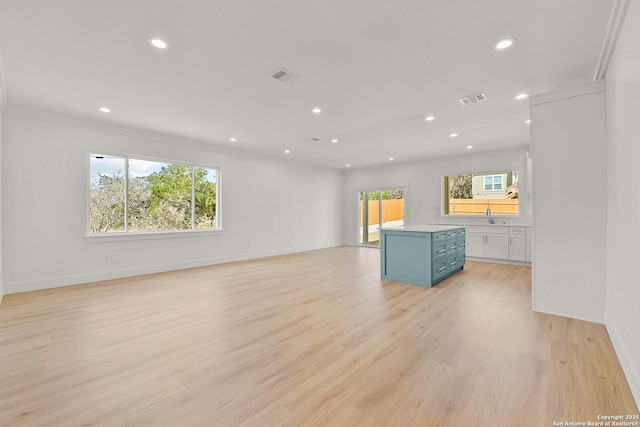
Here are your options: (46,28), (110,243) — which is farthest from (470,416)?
(110,243)

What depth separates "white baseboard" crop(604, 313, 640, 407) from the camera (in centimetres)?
169

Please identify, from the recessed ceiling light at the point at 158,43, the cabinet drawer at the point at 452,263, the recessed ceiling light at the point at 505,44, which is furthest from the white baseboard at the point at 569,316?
the recessed ceiling light at the point at 158,43

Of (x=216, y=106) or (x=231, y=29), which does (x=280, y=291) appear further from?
(x=231, y=29)

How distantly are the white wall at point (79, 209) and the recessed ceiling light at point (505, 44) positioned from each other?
5465mm

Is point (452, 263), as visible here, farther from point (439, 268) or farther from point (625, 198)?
point (625, 198)

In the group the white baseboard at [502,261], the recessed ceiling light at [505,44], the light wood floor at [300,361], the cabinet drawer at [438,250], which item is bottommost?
the light wood floor at [300,361]

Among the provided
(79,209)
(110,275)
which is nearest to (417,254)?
(110,275)

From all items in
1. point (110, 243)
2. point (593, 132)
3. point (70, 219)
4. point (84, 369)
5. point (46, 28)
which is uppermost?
→ point (46, 28)

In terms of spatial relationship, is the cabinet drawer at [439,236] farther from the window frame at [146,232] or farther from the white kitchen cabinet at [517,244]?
the window frame at [146,232]

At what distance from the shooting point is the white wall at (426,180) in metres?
6.45

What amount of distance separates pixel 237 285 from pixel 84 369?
2.43 metres

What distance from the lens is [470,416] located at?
1.55 metres

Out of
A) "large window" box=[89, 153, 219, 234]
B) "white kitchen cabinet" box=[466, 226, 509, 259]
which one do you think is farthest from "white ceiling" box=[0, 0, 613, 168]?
"white kitchen cabinet" box=[466, 226, 509, 259]

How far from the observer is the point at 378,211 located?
30.4 feet
